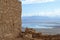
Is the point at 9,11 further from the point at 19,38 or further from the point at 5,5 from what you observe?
the point at 19,38

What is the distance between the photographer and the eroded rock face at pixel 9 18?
5.34m

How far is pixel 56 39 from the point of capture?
24.4 ft

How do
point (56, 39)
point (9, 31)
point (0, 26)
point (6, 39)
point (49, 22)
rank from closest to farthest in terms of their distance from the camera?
point (0, 26) < point (6, 39) < point (9, 31) < point (56, 39) < point (49, 22)

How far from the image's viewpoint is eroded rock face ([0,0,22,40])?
5.34 meters

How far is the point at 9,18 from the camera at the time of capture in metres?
5.99

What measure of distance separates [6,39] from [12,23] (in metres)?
0.94

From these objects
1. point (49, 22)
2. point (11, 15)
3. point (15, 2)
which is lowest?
point (49, 22)

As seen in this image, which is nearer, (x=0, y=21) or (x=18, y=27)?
(x=0, y=21)

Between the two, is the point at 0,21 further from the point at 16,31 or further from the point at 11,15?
the point at 16,31

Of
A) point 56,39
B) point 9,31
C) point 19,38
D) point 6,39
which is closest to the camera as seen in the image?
point 6,39

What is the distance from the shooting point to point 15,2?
668 cm

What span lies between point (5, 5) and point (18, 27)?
5.81ft


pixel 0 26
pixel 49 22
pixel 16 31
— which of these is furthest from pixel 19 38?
pixel 49 22

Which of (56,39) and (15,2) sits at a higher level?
(15,2)
